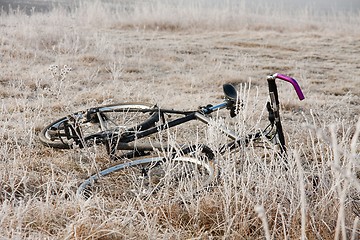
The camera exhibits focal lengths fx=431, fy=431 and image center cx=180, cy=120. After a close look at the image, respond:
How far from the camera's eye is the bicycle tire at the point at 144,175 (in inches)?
102

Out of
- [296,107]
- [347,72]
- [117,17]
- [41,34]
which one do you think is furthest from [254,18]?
[296,107]

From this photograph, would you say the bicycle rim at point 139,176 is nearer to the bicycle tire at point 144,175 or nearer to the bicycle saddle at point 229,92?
the bicycle tire at point 144,175

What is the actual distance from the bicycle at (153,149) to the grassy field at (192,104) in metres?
0.10

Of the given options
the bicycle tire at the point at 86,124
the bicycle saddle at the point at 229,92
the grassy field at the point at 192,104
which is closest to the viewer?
the grassy field at the point at 192,104

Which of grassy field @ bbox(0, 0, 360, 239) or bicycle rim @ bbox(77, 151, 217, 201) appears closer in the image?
grassy field @ bbox(0, 0, 360, 239)

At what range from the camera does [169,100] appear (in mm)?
5340

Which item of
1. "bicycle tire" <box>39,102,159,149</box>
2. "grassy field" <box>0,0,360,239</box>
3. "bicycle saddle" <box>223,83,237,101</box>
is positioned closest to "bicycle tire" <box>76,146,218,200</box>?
"grassy field" <box>0,0,360,239</box>

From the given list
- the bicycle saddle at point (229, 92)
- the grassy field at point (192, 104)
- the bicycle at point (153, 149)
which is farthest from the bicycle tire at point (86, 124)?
the bicycle saddle at point (229, 92)

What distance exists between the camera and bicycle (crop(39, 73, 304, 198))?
2541mm

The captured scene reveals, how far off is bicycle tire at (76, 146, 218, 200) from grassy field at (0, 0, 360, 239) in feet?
0.34

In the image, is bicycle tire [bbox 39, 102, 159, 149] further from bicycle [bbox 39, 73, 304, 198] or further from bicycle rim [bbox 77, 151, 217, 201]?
bicycle rim [bbox 77, 151, 217, 201]

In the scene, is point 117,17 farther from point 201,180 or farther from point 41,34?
point 201,180

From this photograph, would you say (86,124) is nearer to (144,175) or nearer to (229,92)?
(144,175)

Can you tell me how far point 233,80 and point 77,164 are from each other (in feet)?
12.6
